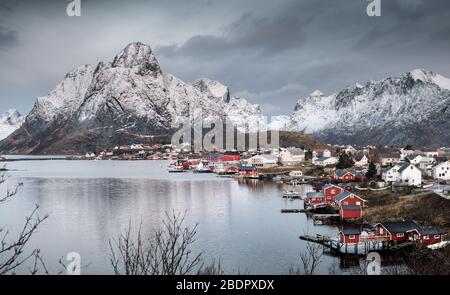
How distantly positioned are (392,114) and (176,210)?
472 ft

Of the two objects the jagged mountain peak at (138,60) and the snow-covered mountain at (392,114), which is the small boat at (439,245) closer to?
the snow-covered mountain at (392,114)

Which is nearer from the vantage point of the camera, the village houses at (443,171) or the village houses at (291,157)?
the village houses at (443,171)

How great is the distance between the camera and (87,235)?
51.6ft

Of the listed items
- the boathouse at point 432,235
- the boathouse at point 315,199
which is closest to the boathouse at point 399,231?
the boathouse at point 432,235

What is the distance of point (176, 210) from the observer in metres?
21.5

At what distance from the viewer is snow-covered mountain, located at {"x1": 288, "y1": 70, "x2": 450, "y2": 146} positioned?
12344 centimetres

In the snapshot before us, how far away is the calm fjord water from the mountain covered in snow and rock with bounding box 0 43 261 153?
306 ft

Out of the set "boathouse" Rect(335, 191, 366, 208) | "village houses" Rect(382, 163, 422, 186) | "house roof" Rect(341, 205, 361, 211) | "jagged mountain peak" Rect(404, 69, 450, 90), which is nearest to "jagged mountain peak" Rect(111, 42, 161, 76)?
"jagged mountain peak" Rect(404, 69, 450, 90)

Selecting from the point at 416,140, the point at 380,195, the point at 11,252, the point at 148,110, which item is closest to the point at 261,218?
the point at 380,195

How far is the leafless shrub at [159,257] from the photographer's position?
11.6 feet

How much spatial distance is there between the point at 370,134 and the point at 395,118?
32.4 feet

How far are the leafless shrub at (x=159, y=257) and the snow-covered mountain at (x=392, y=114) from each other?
116772 mm

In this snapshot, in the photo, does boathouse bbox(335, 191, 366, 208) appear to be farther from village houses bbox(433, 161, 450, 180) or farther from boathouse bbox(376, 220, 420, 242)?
village houses bbox(433, 161, 450, 180)
